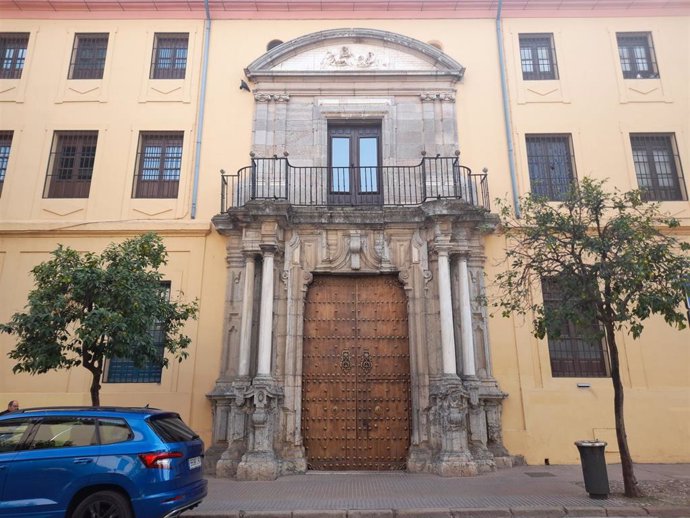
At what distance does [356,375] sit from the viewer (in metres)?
9.78

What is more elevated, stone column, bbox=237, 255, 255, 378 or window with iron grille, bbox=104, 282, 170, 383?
stone column, bbox=237, 255, 255, 378

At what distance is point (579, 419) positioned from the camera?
9.59m

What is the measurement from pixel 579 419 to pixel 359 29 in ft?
33.1

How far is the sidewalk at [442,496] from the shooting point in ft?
20.5

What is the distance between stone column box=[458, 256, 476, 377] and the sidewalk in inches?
76.1

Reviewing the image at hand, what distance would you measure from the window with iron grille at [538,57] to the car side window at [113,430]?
37.3ft

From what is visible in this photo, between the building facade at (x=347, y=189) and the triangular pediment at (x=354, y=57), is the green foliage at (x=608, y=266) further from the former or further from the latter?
the triangular pediment at (x=354, y=57)

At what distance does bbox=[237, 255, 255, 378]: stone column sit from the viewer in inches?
370

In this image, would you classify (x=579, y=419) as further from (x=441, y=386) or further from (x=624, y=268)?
(x=624, y=268)

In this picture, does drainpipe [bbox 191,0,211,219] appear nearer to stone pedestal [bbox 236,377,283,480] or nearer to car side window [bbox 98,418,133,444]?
stone pedestal [bbox 236,377,283,480]

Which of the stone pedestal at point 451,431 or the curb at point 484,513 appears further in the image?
the stone pedestal at point 451,431

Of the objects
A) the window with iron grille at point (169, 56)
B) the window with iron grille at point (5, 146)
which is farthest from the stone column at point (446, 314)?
the window with iron grille at point (5, 146)

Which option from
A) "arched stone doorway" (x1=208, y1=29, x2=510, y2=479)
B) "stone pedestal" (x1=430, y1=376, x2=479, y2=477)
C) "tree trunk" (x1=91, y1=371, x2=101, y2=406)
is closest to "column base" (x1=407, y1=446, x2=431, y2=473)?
"arched stone doorway" (x1=208, y1=29, x2=510, y2=479)

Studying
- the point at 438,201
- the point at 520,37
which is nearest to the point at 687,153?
the point at 520,37
